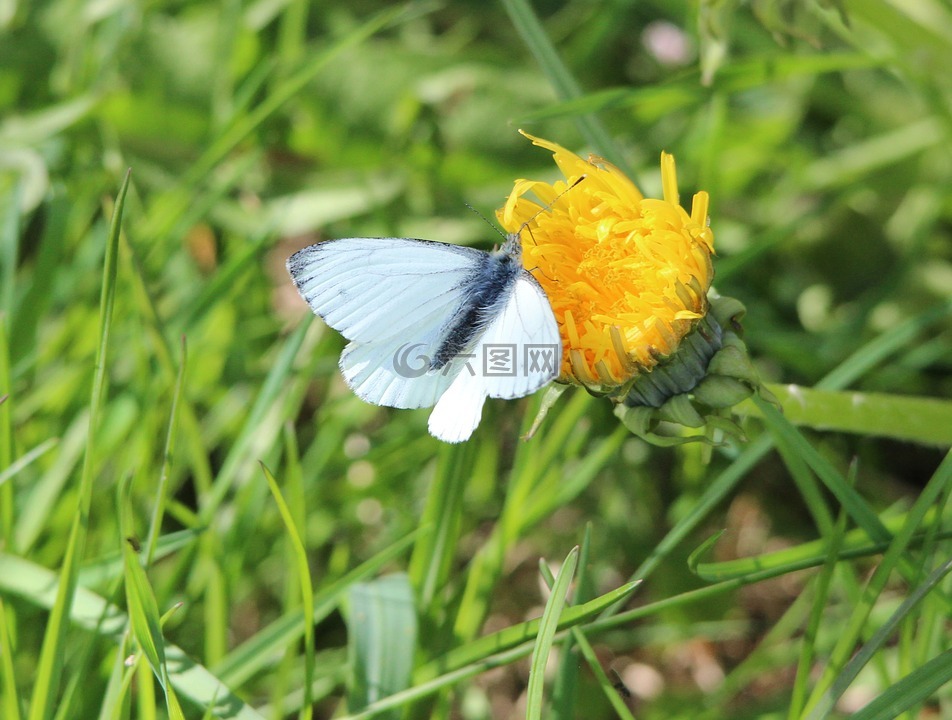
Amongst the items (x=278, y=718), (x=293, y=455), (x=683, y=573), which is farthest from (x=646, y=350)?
(x=683, y=573)

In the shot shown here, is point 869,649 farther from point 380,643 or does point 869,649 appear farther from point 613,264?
point 380,643

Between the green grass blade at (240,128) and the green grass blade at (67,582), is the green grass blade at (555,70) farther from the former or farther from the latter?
the green grass blade at (67,582)

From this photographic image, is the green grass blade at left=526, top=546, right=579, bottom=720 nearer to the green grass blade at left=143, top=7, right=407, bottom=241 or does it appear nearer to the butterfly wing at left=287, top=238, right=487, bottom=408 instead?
the butterfly wing at left=287, top=238, right=487, bottom=408

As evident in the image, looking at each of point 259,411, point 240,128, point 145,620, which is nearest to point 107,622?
point 145,620

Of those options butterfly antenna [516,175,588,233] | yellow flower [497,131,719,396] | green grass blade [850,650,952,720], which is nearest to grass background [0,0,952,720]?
green grass blade [850,650,952,720]

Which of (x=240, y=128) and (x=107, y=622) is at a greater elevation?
(x=240, y=128)

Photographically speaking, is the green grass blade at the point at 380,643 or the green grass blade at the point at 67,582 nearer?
the green grass blade at the point at 67,582

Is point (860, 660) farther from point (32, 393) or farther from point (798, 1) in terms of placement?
point (32, 393)

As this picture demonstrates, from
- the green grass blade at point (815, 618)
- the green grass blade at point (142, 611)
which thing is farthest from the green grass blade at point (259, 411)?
the green grass blade at point (815, 618)
